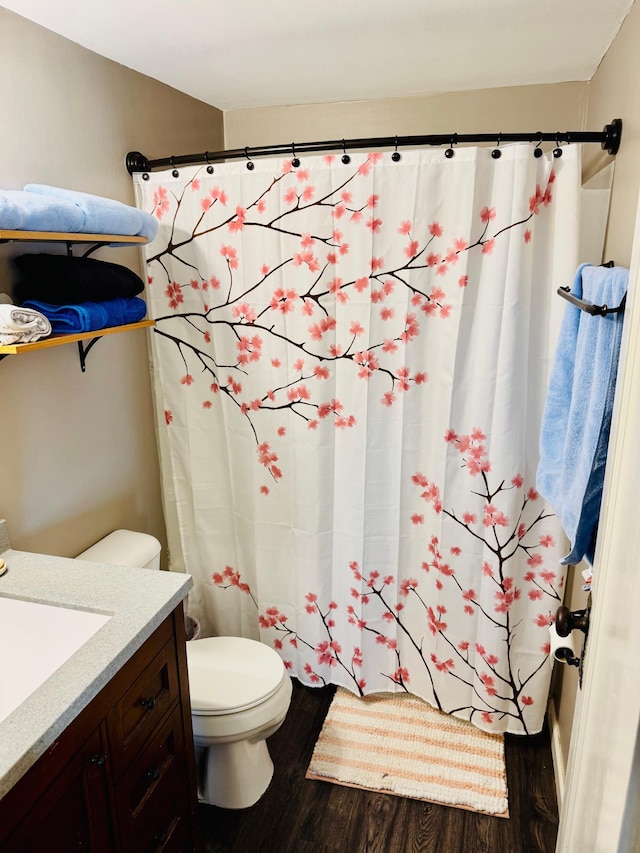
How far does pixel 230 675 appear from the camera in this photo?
6.04ft

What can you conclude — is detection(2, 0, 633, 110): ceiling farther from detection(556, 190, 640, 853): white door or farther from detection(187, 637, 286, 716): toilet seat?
detection(187, 637, 286, 716): toilet seat

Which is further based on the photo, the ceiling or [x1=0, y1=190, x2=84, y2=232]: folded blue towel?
the ceiling

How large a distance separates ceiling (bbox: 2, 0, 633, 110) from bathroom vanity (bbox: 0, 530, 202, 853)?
1399mm

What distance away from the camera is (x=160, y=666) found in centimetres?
135

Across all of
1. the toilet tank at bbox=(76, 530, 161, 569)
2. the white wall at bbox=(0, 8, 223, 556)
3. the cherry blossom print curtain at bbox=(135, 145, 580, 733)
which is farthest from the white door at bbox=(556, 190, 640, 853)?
the white wall at bbox=(0, 8, 223, 556)

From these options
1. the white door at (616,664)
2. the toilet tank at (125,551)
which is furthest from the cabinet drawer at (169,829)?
the white door at (616,664)

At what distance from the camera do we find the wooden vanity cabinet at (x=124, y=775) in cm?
100

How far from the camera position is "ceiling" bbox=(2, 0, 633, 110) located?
4.77ft

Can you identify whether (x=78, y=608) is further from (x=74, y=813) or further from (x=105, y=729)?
(x=74, y=813)

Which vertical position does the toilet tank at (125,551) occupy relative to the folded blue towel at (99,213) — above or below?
below

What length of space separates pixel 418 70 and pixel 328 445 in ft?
4.14

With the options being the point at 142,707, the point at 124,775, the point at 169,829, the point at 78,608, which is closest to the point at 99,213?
the point at 78,608

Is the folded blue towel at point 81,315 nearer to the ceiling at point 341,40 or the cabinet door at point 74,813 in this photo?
the ceiling at point 341,40

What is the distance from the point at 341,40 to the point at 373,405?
3.45 ft
